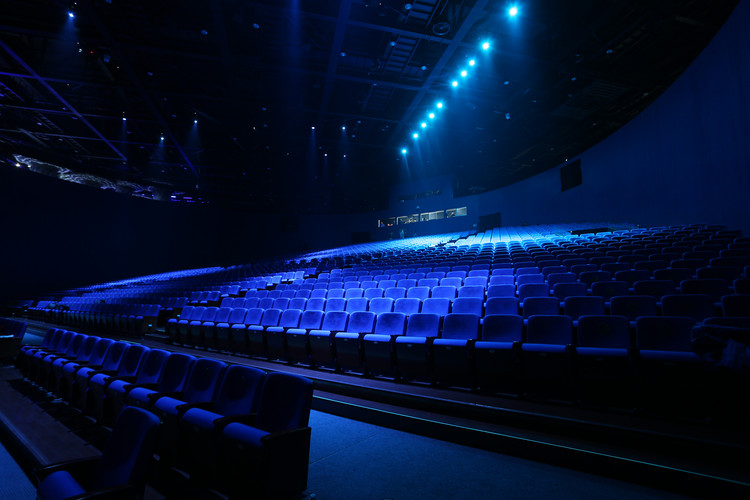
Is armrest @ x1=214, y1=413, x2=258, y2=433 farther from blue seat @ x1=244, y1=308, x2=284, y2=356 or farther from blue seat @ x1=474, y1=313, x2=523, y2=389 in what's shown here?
blue seat @ x1=244, y1=308, x2=284, y2=356

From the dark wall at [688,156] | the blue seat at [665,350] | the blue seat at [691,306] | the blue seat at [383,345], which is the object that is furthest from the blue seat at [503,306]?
the dark wall at [688,156]

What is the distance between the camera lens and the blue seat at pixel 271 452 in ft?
4.43

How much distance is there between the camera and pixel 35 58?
6695 mm

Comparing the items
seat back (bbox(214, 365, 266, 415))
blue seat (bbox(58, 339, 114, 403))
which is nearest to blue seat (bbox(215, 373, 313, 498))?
seat back (bbox(214, 365, 266, 415))

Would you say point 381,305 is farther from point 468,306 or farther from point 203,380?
point 203,380

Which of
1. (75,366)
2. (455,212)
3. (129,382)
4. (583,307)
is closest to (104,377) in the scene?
(129,382)

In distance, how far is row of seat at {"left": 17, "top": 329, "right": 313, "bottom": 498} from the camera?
1.39 m

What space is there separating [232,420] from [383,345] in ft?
4.65

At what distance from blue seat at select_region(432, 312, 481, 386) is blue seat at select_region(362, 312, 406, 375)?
383 mm

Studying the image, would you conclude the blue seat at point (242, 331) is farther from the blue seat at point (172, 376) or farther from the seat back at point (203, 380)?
the seat back at point (203, 380)

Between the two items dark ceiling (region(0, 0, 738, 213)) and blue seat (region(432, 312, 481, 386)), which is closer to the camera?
blue seat (region(432, 312, 481, 386))

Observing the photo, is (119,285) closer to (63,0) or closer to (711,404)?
(63,0)

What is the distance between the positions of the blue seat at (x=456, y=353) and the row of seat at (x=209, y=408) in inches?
48.6

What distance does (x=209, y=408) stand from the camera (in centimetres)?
183
